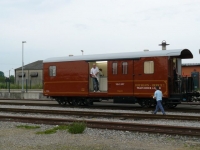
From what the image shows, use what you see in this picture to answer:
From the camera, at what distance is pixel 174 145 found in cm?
900

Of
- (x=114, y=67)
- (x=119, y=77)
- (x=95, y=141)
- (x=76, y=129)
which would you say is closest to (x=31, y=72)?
(x=114, y=67)

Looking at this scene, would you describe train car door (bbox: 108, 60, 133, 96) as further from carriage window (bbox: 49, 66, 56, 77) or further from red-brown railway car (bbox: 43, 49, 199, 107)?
carriage window (bbox: 49, 66, 56, 77)

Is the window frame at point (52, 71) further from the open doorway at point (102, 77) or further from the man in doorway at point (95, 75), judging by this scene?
the man in doorway at point (95, 75)

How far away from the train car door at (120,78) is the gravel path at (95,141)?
856 cm

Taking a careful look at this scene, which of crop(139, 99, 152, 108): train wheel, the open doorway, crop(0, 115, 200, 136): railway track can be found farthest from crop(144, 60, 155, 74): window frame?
crop(0, 115, 200, 136): railway track

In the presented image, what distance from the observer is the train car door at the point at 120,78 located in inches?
786

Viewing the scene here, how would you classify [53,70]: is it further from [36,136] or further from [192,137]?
[192,137]

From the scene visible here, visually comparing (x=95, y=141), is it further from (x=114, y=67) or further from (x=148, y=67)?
(x=114, y=67)

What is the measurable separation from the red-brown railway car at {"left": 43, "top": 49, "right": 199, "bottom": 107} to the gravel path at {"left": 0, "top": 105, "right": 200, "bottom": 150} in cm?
835

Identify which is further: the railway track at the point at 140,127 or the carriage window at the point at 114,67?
the carriage window at the point at 114,67

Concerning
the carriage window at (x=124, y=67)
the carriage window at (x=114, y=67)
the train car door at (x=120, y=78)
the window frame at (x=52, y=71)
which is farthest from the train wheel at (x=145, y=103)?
the window frame at (x=52, y=71)

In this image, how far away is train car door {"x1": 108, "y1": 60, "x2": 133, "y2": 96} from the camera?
19969mm

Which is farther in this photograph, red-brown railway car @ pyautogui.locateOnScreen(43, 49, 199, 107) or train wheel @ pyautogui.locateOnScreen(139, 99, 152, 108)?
train wheel @ pyautogui.locateOnScreen(139, 99, 152, 108)

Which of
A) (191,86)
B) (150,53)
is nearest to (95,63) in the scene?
(150,53)
